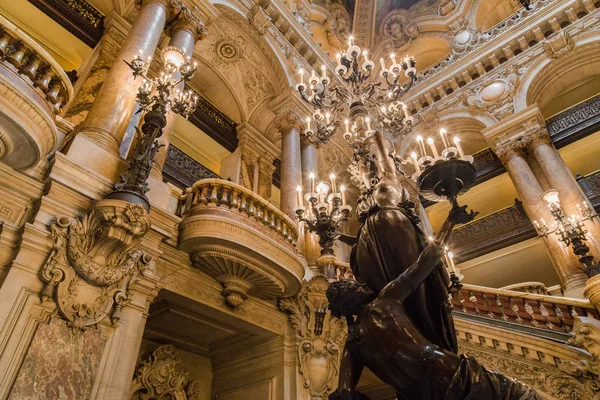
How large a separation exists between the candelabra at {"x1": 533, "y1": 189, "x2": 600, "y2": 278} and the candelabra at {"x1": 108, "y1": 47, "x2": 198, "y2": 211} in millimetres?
7117

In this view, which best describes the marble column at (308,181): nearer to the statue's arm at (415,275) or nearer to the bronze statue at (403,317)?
the bronze statue at (403,317)

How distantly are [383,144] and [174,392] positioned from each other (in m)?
4.66

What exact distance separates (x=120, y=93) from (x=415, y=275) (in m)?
4.35

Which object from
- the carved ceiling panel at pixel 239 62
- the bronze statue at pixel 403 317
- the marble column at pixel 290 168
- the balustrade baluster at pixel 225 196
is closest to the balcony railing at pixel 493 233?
the marble column at pixel 290 168

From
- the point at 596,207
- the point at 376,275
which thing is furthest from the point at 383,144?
the point at 596,207

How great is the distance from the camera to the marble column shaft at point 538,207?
25.7 ft

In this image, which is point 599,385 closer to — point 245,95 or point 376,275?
point 376,275

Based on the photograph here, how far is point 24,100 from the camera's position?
311 cm

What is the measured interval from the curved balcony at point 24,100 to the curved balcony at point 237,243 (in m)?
1.73

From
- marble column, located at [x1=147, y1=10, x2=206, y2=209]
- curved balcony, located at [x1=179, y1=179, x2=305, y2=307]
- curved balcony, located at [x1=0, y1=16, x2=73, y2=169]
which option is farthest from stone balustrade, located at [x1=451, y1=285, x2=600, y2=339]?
curved balcony, located at [x1=0, y1=16, x2=73, y2=169]

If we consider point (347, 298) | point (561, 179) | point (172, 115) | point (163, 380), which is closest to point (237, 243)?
point (172, 115)

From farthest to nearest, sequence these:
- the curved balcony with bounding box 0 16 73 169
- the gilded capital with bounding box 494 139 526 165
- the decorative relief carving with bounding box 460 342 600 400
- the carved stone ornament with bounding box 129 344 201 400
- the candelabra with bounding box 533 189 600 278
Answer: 1. the gilded capital with bounding box 494 139 526 165
2. the candelabra with bounding box 533 189 600 278
3. the carved stone ornament with bounding box 129 344 201 400
4. the decorative relief carving with bounding box 460 342 600 400
5. the curved balcony with bounding box 0 16 73 169

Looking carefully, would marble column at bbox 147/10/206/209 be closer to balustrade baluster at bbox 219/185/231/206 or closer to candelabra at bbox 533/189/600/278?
balustrade baluster at bbox 219/185/231/206

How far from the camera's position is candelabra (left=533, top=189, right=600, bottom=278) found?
22.2ft
